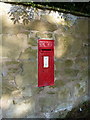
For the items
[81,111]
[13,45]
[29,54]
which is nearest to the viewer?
[13,45]

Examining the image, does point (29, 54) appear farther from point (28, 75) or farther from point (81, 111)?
point (81, 111)

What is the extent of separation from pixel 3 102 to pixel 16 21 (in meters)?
1.06

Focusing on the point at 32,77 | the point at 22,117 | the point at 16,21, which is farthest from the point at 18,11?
the point at 22,117

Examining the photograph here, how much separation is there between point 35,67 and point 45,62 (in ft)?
0.52

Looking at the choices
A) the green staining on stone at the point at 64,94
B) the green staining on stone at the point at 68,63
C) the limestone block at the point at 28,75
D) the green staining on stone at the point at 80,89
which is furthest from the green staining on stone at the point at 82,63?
the limestone block at the point at 28,75

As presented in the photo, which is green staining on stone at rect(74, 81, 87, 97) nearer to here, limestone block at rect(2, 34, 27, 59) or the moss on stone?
the moss on stone

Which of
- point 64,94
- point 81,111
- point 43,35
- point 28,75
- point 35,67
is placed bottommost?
point 81,111

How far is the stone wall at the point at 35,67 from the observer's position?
2330 mm

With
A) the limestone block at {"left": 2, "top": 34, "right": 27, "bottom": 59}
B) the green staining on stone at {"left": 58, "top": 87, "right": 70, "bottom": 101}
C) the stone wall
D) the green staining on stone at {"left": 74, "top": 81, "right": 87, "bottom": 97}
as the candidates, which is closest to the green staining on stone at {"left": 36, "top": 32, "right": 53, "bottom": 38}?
the stone wall

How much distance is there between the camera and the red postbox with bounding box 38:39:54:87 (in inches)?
99.2

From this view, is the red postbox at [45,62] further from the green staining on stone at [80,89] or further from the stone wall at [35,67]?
the green staining on stone at [80,89]

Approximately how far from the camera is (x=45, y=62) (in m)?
2.54

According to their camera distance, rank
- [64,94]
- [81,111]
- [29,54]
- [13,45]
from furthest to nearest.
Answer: [81,111], [64,94], [29,54], [13,45]

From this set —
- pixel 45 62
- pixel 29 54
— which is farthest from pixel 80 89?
pixel 29 54
